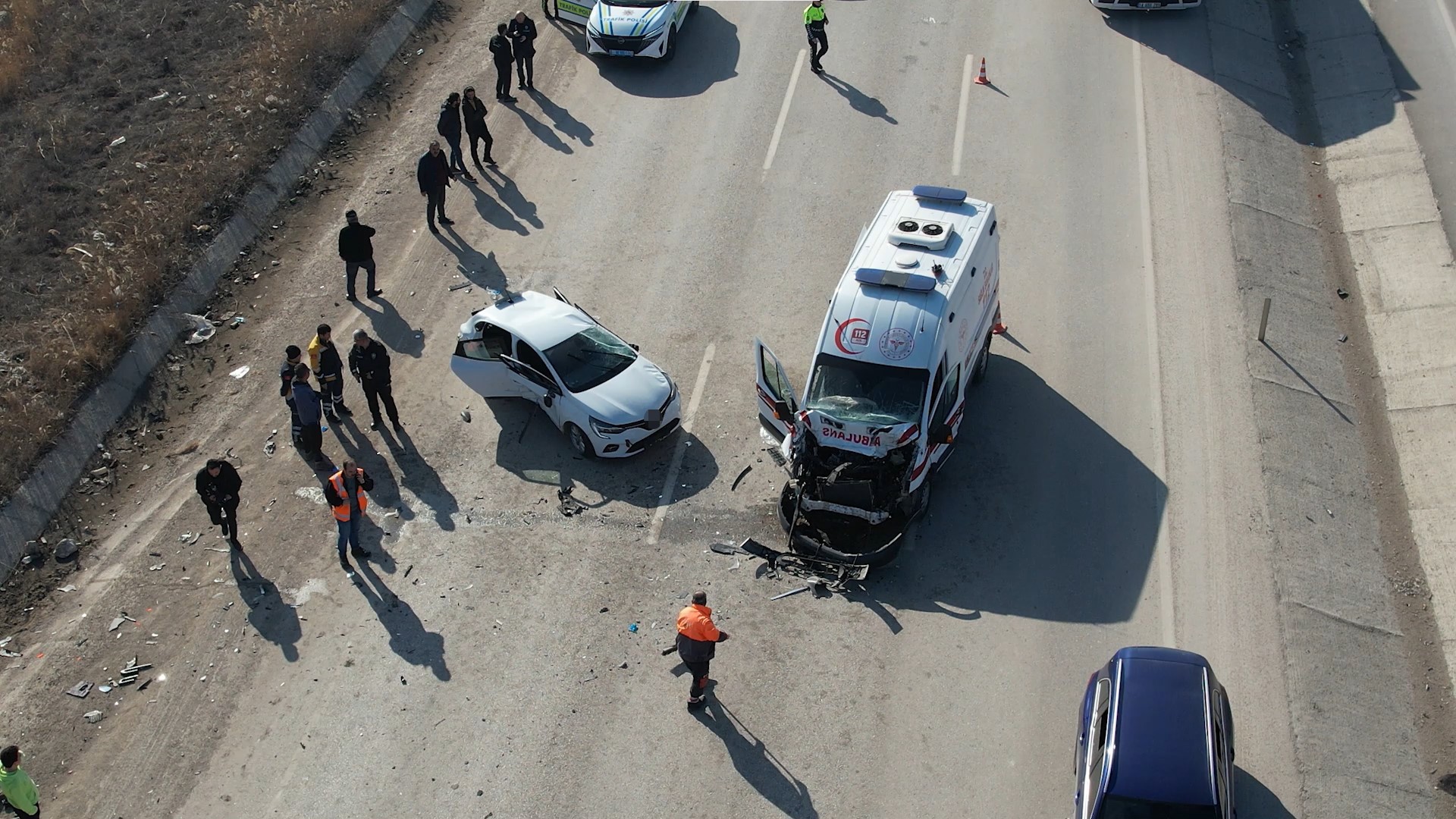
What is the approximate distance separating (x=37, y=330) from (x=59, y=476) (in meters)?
2.84

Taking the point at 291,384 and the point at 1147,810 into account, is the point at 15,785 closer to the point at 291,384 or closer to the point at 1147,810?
the point at 291,384

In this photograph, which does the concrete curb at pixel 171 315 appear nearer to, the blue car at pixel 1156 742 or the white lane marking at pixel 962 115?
the white lane marking at pixel 962 115

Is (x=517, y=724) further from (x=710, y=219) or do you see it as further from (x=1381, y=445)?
(x=1381, y=445)

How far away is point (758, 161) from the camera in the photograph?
886 inches

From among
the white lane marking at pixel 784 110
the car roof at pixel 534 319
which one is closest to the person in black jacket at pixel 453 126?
the car roof at pixel 534 319

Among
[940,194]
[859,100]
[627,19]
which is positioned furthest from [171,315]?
[859,100]

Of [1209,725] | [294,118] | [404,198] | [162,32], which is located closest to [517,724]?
[1209,725]

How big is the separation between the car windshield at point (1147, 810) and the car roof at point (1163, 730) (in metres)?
0.05

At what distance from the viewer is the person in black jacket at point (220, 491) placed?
15125 millimetres

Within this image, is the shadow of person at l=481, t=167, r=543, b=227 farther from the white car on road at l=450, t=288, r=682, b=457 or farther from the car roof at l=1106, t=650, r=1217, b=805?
the car roof at l=1106, t=650, r=1217, b=805

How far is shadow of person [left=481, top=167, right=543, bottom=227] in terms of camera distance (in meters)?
21.4

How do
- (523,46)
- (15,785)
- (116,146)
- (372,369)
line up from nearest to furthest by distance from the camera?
(15,785)
(372,369)
(116,146)
(523,46)

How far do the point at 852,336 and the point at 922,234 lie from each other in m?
2.00

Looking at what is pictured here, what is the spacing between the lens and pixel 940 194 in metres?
17.2
